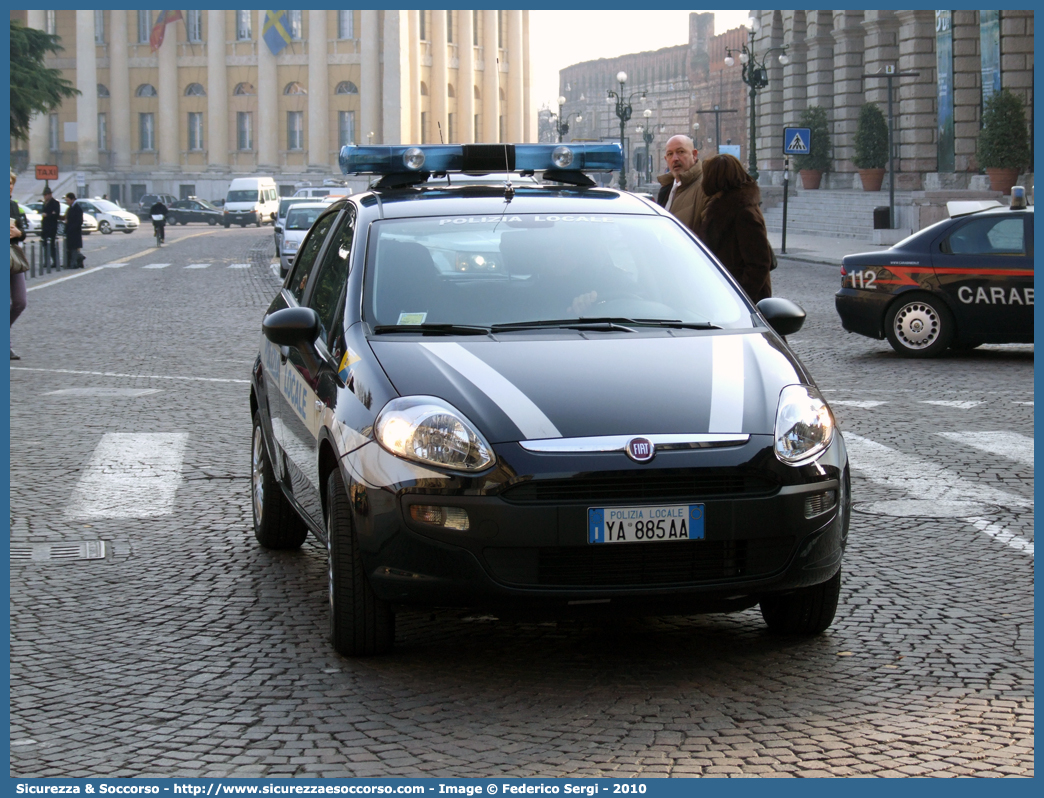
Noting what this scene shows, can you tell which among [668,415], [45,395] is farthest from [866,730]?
[45,395]

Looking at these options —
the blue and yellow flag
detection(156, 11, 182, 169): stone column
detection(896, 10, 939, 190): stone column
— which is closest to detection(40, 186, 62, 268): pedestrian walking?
detection(896, 10, 939, 190): stone column

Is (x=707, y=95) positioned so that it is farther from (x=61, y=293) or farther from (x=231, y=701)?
(x=231, y=701)

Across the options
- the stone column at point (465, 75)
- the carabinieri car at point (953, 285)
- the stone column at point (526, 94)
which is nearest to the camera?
the carabinieri car at point (953, 285)

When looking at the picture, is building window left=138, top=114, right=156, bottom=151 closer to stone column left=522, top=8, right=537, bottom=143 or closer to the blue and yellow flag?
the blue and yellow flag

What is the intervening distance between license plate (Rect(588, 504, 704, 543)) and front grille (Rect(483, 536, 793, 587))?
3cm

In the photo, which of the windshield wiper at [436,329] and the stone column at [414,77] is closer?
the windshield wiper at [436,329]

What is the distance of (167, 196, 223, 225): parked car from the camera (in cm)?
8062

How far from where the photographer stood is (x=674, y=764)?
3.79 meters

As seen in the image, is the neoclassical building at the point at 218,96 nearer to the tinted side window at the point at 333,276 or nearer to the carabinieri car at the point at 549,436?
the tinted side window at the point at 333,276

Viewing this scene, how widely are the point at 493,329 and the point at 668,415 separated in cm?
91

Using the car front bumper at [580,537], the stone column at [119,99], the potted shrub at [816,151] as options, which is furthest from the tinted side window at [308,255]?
the stone column at [119,99]

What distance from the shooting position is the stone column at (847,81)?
5166 centimetres

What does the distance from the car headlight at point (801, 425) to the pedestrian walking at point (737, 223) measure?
512 centimetres

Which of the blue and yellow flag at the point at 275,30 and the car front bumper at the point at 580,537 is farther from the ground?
the blue and yellow flag at the point at 275,30
